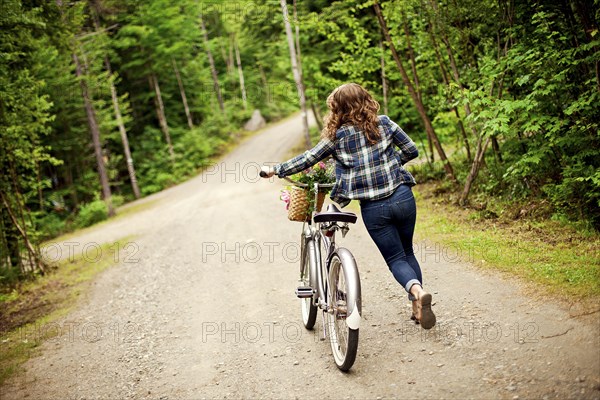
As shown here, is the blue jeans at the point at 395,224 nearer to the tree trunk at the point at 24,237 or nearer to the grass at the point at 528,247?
the grass at the point at 528,247

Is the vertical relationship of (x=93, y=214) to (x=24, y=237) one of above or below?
below

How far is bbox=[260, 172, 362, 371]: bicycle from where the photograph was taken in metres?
3.54

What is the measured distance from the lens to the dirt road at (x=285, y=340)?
344 centimetres

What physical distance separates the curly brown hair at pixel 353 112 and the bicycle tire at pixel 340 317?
1044 millimetres

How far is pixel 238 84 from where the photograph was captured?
4284 cm

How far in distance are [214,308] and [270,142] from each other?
83.0ft

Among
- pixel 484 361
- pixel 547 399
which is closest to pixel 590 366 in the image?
pixel 547 399

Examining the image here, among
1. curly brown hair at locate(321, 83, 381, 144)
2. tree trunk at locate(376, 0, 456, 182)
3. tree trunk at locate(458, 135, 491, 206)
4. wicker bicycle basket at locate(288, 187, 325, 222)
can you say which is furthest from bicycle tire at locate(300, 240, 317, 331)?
tree trunk at locate(376, 0, 456, 182)

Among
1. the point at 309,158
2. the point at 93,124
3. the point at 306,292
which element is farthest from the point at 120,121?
the point at 309,158

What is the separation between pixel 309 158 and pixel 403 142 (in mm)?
805

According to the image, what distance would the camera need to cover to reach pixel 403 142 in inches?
153

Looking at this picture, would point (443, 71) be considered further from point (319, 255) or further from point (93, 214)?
point (93, 214)

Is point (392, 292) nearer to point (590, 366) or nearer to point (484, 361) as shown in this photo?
point (484, 361)

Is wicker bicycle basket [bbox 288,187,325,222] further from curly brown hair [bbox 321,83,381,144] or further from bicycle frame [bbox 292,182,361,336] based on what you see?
curly brown hair [bbox 321,83,381,144]
